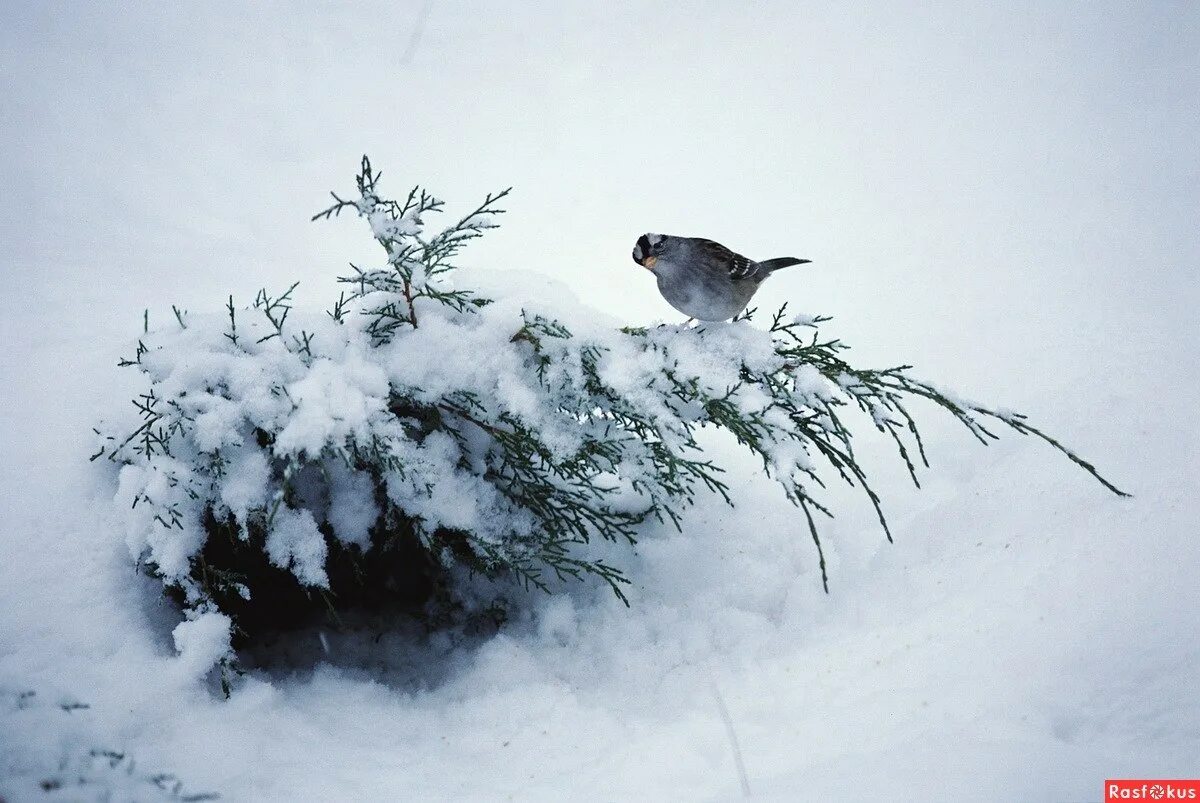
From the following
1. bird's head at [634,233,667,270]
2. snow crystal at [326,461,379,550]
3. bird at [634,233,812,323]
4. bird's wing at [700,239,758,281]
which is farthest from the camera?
bird's head at [634,233,667,270]

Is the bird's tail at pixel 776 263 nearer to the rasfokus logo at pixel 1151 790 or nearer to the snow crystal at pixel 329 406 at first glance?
the snow crystal at pixel 329 406

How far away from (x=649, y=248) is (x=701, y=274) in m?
0.44

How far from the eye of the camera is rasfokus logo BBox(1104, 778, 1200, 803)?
148 centimetres

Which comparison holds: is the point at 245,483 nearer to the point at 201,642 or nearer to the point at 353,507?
the point at 353,507

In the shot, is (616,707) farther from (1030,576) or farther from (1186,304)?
(1186,304)

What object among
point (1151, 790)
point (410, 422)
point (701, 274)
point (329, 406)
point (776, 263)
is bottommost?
point (1151, 790)

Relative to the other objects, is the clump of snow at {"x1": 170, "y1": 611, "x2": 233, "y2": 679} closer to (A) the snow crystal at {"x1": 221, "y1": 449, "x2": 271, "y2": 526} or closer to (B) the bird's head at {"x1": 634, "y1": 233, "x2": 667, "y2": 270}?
(A) the snow crystal at {"x1": 221, "y1": 449, "x2": 271, "y2": 526}

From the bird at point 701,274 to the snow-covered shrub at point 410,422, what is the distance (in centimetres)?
23

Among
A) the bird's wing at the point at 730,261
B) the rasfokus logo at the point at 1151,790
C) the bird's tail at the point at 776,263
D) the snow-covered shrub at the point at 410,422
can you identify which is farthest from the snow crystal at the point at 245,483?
the rasfokus logo at the point at 1151,790

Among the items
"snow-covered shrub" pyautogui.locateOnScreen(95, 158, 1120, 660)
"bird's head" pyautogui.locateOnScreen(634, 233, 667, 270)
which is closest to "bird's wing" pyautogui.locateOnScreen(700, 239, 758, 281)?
"bird's head" pyautogui.locateOnScreen(634, 233, 667, 270)

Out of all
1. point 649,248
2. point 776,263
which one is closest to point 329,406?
point 649,248

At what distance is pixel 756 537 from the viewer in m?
3.37

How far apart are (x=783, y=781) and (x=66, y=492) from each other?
2.83m

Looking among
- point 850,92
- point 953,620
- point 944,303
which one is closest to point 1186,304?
point 944,303
